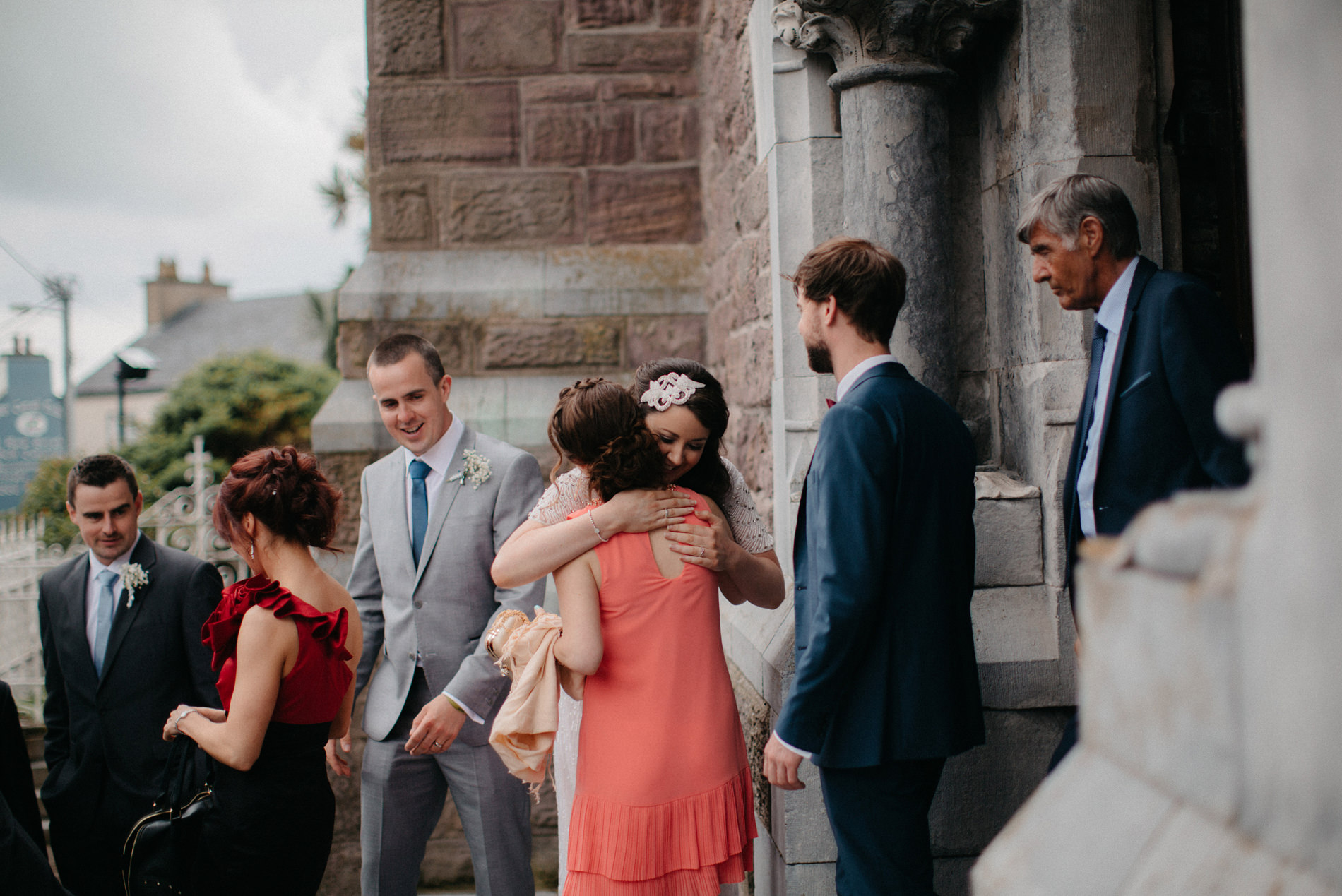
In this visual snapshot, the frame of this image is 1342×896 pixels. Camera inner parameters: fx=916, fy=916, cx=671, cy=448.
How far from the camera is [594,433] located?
1.92 m

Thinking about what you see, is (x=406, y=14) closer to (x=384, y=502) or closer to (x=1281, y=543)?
(x=384, y=502)

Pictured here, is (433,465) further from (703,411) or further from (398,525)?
(703,411)

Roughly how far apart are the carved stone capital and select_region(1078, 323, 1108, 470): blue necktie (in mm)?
993

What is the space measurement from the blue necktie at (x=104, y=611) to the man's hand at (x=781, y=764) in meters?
2.34

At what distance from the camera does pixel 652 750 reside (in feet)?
6.08

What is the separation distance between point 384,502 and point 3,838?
1.18m

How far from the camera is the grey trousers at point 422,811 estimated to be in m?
2.59

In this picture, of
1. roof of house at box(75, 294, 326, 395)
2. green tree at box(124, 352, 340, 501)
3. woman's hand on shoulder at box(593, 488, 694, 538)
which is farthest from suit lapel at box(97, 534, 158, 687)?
roof of house at box(75, 294, 326, 395)

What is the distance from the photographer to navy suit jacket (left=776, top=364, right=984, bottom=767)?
1.67 m

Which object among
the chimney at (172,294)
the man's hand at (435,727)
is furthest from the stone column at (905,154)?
the chimney at (172,294)

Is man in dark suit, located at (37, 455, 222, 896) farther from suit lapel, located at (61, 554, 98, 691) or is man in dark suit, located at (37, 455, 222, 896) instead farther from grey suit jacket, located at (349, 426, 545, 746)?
grey suit jacket, located at (349, 426, 545, 746)

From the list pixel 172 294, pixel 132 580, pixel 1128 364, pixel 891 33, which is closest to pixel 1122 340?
pixel 1128 364

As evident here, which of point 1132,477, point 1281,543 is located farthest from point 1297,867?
point 1132,477

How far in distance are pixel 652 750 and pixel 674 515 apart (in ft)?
1.56
